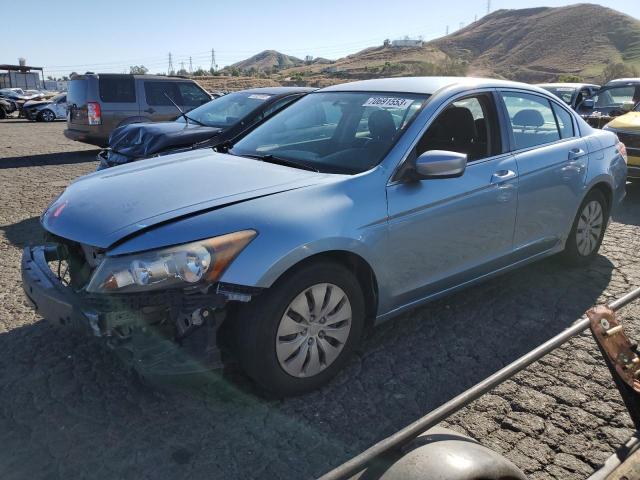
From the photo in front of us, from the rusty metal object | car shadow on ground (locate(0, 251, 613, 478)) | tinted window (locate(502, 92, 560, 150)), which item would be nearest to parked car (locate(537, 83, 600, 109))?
tinted window (locate(502, 92, 560, 150))

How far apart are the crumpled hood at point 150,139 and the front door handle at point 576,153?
163 inches

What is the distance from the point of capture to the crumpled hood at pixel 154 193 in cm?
281

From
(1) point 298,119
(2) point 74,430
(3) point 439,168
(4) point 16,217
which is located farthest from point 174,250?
(4) point 16,217

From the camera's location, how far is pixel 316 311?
9.62 feet

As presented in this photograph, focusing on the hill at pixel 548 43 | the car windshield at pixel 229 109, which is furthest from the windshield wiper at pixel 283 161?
the hill at pixel 548 43

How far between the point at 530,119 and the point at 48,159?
1093 centimetres

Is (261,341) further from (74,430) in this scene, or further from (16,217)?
(16,217)

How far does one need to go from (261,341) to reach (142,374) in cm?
56

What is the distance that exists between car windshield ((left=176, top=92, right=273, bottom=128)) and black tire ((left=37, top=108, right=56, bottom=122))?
67.9 feet

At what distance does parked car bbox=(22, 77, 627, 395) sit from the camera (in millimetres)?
2627

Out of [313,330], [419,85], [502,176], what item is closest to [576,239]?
[502,176]

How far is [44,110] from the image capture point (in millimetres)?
25453

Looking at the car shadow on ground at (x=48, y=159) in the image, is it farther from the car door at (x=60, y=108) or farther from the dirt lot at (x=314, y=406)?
the car door at (x=60, y=108)

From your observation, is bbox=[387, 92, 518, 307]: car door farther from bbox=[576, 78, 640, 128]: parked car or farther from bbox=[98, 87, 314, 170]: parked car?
bbox=[576, 78, 640, 128]: parked car
